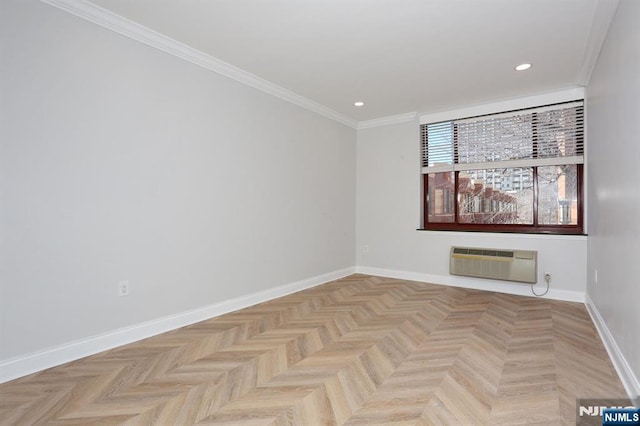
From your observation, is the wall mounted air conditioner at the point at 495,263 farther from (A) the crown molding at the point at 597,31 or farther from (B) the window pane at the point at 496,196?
(A) the crown molding at the point at 597,31

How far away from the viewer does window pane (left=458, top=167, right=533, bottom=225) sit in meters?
4.33

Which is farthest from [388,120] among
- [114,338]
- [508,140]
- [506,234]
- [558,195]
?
[114,338]

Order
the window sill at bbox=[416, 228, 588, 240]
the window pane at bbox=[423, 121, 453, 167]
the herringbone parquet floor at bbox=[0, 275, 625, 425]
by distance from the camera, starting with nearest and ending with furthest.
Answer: the herringbone parquet floor at bbox=[0, 275, 625, 425] < the window sill at bbox=[416, 228, 588, 240] < the window pane at bbox=[423, 121, 453, 167]

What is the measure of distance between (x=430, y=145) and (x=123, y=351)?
14.7 ft

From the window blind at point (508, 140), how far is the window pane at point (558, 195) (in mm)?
173

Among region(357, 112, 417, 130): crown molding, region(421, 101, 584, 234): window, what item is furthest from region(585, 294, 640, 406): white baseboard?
region(357, 112, 417, 130): crown molding

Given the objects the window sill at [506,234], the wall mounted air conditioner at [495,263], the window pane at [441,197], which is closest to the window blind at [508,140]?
the window pane at [441,197]

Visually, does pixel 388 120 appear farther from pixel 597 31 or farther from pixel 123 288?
pixel 123 288

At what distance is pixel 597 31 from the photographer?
2688 millimetres

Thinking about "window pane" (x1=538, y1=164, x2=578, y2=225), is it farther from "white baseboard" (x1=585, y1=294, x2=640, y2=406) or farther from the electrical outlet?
the electrical outlet

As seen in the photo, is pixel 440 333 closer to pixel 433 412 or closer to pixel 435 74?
pixel 433 412

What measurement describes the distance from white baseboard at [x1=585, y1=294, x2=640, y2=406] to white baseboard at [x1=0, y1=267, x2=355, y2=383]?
3.13m

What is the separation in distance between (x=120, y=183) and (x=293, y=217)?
83.7 inches

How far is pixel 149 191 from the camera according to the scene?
2.82m
